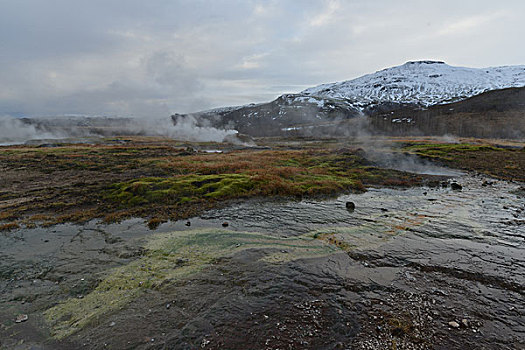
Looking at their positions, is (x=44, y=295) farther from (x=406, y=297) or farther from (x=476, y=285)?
(x=476, y=285)

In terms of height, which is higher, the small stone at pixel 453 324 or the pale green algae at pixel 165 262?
the pale green algae at pixel 165 262

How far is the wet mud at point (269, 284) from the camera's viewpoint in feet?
20.3

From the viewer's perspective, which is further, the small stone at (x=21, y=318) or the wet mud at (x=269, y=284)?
the small stone at (x=21, y=318)

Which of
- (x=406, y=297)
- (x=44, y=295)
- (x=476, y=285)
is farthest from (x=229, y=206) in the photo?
(x=476, y=285)

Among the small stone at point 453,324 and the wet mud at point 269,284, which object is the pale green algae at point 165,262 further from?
the small stone at point 453,324

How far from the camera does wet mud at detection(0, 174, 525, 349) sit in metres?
6.20

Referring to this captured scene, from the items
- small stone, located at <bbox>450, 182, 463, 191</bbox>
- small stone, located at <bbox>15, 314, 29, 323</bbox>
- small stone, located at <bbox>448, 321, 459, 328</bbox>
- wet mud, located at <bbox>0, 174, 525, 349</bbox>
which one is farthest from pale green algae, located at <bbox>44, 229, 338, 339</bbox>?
small stone, located at <bbox>450, 182, 463, 191</bbox>

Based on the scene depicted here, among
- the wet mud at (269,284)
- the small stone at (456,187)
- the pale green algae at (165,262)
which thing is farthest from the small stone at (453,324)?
the small stone at (456,187)

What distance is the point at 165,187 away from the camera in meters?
19.5

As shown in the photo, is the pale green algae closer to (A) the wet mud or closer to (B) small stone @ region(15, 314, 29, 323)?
(A) the wet mud

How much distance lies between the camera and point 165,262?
9.66 metres

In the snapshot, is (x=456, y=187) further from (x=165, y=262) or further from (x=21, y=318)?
(x=21, y=318)

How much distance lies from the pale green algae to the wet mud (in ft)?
0.16

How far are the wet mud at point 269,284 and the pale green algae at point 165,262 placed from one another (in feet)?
0.16
